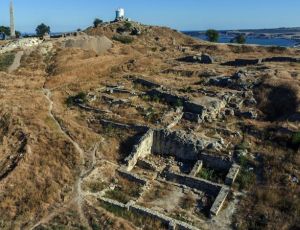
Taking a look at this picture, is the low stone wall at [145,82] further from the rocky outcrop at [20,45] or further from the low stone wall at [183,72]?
the rocky outcrop at [20,45]

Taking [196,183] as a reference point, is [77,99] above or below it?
above

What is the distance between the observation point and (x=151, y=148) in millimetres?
23312

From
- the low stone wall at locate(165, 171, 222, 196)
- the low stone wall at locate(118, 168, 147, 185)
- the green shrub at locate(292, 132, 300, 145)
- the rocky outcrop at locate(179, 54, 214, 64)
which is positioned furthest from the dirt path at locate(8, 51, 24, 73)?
the green shrub at locate(292, 132, 300, 145)

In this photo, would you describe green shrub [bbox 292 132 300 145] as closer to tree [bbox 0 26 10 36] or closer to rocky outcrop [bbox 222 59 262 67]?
rocky outcrop [bbox 222 59 262 67]

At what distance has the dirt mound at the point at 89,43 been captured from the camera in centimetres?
4716

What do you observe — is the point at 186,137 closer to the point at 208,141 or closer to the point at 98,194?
the point at 208,141

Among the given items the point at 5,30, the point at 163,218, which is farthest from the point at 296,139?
the point at 5,30

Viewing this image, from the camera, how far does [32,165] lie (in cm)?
1944

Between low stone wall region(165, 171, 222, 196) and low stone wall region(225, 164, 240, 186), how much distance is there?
653 mm

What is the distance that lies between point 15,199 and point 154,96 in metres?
14.4

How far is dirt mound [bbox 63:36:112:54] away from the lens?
47156 mm

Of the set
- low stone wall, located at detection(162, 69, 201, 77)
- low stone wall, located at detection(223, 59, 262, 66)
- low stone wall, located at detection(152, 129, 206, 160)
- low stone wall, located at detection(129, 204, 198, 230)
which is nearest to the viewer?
low stone wall, located at detection(129, 204, 198, 230)

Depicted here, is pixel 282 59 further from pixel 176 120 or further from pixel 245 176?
pixel 245 176

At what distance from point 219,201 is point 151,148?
697 centimetres
